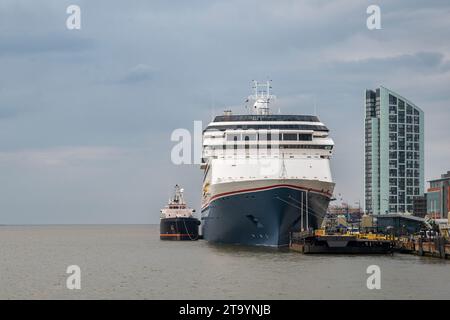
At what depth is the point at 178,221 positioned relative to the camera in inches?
5458

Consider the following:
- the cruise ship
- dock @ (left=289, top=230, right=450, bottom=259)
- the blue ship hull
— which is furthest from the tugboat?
dock @ (left=289, top=230, right=450, bottom=259)

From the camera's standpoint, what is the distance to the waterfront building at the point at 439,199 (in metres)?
155

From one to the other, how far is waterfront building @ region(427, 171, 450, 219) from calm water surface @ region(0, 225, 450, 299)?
242 ft

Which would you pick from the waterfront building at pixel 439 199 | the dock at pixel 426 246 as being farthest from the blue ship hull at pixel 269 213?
the waterfront building at pixel 439 199

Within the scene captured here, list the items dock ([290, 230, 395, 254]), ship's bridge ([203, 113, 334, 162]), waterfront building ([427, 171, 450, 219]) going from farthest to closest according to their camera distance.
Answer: waterfront building ([427, 171, 450, 219]) < ship's bridge ([203, 113, 334, 162]) < dock ([290, 230, 395, 254])

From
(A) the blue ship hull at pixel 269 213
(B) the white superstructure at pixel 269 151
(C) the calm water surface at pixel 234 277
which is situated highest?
(B) the white superstructure at pixel 269 151

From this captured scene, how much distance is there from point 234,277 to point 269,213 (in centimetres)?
2533

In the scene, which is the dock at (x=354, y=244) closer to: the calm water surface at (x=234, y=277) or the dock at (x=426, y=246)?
the dock at (x=426, y=246)

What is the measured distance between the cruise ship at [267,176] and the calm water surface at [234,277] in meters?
4.11

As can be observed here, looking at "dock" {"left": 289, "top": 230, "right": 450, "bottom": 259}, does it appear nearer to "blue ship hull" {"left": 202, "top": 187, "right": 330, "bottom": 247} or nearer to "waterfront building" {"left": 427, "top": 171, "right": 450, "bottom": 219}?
"blue ship hull" {"left": 202, "top": 187, "right": 330, "bottom": 247}

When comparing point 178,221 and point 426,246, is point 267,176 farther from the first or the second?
point 178,221

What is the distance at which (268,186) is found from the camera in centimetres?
8625

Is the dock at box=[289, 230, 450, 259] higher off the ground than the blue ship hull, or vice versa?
the blue ship hull

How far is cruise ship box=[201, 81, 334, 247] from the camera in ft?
285
